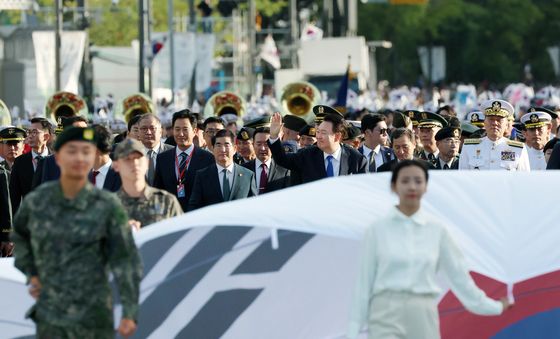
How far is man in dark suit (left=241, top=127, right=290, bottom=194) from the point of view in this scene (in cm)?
1631

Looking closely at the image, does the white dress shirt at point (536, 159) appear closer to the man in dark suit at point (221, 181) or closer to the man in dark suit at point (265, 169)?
the man in dark suit at point (265, 169)

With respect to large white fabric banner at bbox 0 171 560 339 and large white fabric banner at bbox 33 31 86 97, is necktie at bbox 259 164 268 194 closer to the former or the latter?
large white fabric banner at bbox 0 171 560 339

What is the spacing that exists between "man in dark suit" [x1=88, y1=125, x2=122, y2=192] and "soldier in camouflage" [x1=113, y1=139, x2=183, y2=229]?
208cm

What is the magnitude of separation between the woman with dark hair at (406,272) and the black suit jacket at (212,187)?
5813 millimetres

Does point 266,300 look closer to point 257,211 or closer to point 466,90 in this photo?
point 257,211

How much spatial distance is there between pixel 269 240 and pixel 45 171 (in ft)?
13.3

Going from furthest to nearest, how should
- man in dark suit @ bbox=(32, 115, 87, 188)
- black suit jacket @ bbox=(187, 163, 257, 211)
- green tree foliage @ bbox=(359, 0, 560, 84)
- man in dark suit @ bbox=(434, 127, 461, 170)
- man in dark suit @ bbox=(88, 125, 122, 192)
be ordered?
1. green tree foliage @ bbox=(359, 0, 560, 84)
2. man in dark suit @ bbox=(434, 127, 461, 170)
3. black suit jacket @ bbox=(187, 163, 257, 211)
4. man in dark suit @ bbox=(32, 115, 87, 188)
5. man in dark suit @ bbox=(88, 125, 122, 192)

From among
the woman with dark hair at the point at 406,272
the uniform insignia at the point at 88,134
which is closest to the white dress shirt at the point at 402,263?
the woman with dark hair at the point at 406,272

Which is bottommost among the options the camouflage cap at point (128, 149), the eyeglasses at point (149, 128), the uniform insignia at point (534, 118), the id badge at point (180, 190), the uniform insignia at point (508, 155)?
the id badge at point (180, 190)

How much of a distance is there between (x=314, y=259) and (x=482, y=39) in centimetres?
9146

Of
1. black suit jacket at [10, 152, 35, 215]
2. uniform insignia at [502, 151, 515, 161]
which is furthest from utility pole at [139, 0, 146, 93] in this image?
uniform insignia at [502, 151, 515, 161]

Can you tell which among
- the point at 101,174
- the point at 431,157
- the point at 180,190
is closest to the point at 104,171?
the point at 101,174

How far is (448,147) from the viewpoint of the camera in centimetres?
1667

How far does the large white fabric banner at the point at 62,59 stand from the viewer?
34.0 metres
